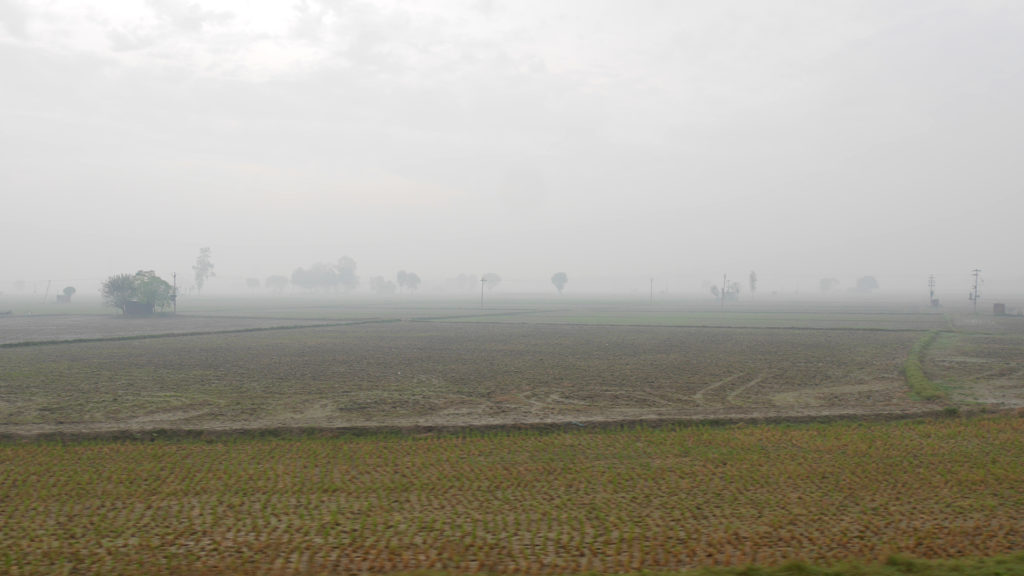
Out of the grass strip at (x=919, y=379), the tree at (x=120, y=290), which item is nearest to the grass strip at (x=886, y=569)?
the grass strip at (x=919, y=379)

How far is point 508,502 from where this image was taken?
10508 mm

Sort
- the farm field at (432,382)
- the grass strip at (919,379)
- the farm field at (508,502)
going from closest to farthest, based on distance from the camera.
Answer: the farm field at (508,502)
the farm field at (432,382)
the grass strip at (919,379)

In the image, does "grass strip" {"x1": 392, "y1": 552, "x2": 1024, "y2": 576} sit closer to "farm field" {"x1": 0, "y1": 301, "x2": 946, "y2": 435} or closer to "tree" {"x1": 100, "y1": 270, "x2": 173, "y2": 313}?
"farm field" {"x1": 0, "y1": 301, "x2": 946, "y2": 435}

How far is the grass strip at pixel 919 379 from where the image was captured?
20.2 m

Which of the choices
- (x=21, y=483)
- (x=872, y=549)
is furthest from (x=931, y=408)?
(x=21, y=483)

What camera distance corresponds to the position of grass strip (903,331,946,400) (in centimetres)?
2023

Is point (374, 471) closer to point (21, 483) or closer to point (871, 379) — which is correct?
point (21, 483)

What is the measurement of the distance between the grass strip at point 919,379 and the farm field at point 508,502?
5110 millimetres

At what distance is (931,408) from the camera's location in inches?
706

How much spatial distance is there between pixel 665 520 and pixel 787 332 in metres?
47.0

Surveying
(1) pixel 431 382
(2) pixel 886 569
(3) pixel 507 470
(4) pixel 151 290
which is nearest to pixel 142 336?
(1) pixel 431 382

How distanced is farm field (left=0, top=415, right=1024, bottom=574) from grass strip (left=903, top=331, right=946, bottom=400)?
16.8 feet

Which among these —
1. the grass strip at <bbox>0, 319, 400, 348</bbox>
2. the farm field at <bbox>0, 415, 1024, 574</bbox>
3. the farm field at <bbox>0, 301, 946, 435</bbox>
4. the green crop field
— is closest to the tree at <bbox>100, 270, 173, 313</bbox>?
the grass strip at <bbox>0, 319, 400, 348</bbox>

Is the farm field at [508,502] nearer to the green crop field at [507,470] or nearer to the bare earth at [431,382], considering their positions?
Result: the green crop field at [507,470]
